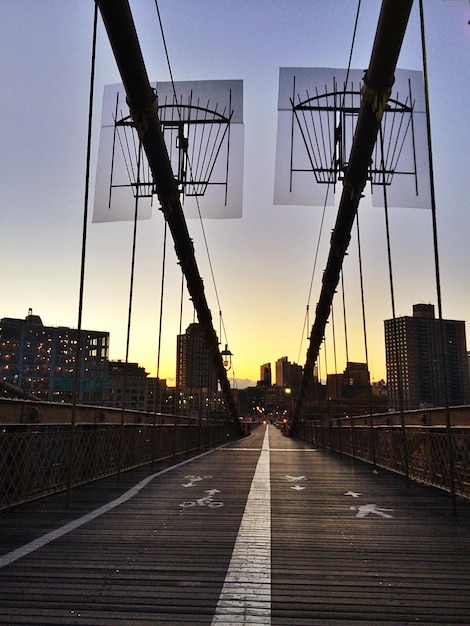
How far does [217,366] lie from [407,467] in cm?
2919

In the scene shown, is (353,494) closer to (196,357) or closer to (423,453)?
(423,453)

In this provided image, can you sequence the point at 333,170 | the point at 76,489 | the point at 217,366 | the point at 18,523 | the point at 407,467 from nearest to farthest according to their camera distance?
the point at 18,523, the point at 76,489, the point at 407,467, the point at 333,170, the point at 217,366

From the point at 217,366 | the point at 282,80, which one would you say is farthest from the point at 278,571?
the point at 217,366

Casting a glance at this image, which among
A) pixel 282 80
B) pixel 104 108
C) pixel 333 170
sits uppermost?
pixel 282 80

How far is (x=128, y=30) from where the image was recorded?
898 centimetres

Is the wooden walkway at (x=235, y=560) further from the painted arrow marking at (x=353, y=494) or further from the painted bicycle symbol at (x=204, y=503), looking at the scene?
the painted arrow marking at (x=353, y=494)

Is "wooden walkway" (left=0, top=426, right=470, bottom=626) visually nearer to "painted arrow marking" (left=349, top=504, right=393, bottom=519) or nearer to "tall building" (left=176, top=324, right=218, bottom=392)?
"painted arrow marking" (left=349, top=504, right=393, bottom=519)

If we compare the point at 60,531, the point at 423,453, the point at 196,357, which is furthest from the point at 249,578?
the point at 196,357

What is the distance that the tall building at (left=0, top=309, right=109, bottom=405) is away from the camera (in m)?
136

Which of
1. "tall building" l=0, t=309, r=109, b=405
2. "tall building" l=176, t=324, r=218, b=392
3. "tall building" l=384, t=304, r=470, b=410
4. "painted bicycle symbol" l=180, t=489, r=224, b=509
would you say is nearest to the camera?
"painted bicycle symbol" l=180, t=489, r=224, b=509

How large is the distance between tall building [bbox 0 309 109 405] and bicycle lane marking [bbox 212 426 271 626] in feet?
429

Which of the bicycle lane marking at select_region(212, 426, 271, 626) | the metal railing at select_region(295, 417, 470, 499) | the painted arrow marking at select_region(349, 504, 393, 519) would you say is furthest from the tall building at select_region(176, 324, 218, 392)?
the bicycle lane marking at select_region(212, 426, 271, 626)

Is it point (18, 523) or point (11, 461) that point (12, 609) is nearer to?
point (18, 523)

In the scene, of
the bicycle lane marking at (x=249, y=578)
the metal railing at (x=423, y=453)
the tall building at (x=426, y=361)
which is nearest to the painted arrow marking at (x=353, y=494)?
the metal railing at (x=423, y=453)
